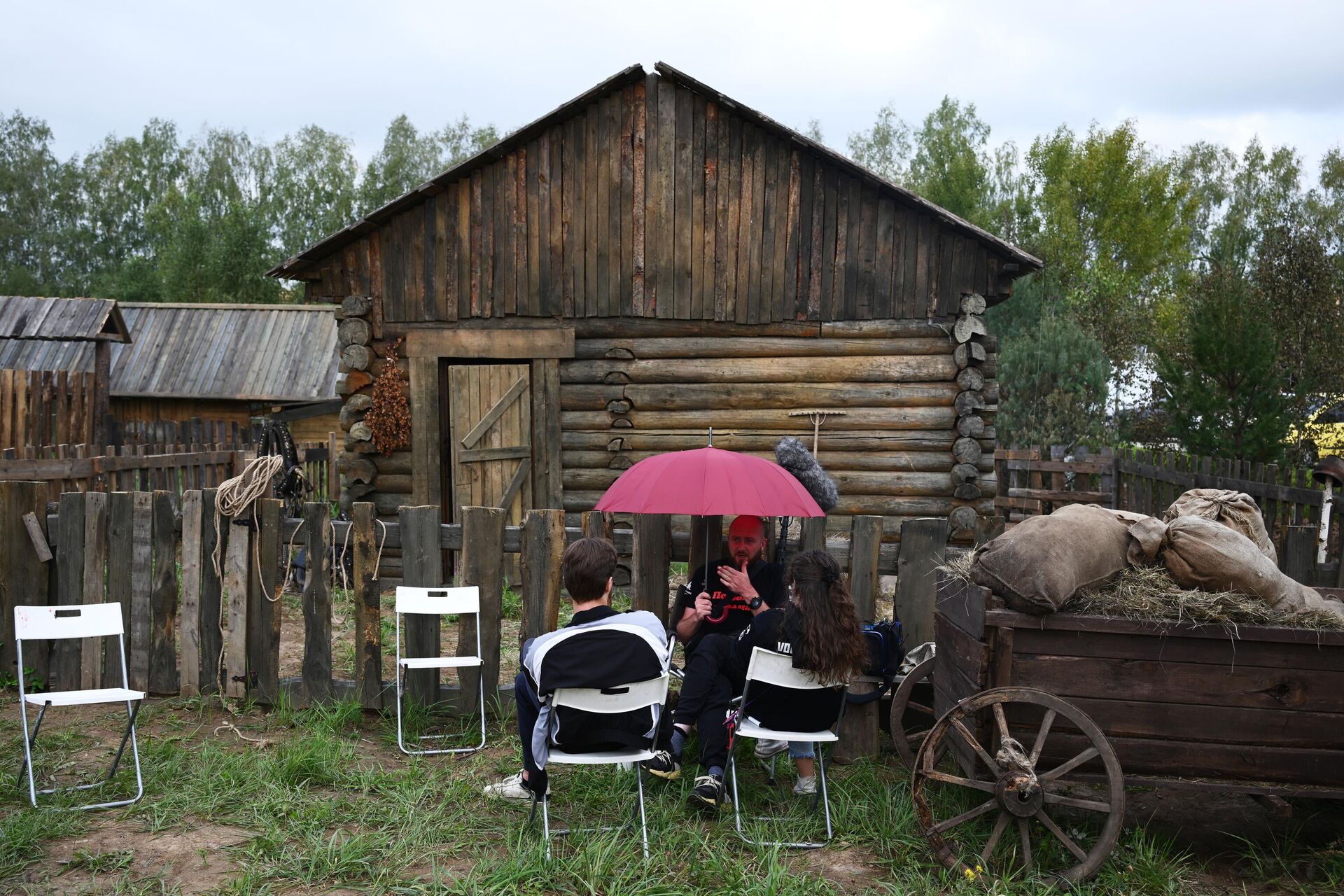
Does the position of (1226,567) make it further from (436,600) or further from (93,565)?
(93,565)

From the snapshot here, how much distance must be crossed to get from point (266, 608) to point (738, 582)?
2.81m

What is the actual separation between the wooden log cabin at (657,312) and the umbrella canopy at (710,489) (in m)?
5.17

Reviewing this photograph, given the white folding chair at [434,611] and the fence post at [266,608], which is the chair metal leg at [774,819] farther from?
the fence post at [266,608]

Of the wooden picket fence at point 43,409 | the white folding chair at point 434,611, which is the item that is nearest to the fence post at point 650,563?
the white folding chair at point 434,611

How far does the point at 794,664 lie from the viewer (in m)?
4.14

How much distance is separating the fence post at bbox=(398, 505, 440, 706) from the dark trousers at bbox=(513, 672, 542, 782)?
1.49 metres

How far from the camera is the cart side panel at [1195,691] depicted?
3736mm

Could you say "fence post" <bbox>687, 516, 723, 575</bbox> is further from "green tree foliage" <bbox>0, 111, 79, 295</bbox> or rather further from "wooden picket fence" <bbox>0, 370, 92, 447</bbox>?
"green tree foliage" <bbox>0, 111, 79, 295</bbox>

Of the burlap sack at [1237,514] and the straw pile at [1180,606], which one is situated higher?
the burlap sack at [1237,514]

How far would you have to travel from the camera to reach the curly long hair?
4109 mm

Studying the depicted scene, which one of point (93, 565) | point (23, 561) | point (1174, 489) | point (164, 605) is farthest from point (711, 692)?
point (1174, 489)

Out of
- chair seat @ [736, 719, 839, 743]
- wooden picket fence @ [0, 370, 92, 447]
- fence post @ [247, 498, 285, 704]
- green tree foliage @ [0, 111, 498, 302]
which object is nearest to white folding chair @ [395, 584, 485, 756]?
fence post @ [247, 498, 285, 704]

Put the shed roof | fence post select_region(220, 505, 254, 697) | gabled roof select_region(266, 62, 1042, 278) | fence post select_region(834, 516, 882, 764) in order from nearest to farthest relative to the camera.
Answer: fence post select_region(834, 516, 882, 764) → fence post select_region(220, 505, 254, 697) → gabled roof select_region(266, 62, 1042, 278) → the shed roof

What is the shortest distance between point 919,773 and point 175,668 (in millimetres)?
4358
